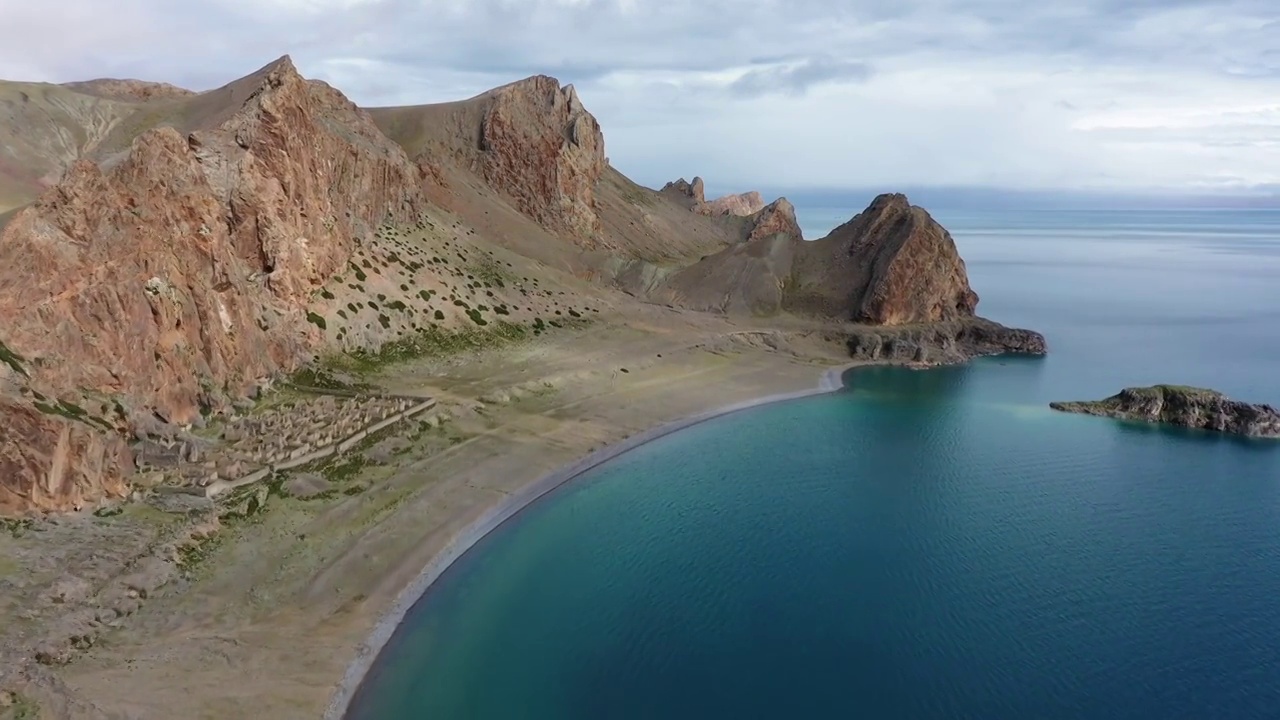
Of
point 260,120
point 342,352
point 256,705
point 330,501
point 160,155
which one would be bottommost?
point 256,705

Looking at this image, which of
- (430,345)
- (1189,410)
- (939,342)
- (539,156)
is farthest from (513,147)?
(1189,410)

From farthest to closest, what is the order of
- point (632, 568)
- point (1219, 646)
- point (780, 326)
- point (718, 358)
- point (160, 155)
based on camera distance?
point (780, 326) < point (718, 358) < point (160, 155) < point (632, 568) < point (1219, 646)

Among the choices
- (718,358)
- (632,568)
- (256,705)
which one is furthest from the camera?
(718,358)

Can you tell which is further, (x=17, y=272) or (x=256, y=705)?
(x=17, y=272)

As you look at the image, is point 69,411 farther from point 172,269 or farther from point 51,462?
point 172,269

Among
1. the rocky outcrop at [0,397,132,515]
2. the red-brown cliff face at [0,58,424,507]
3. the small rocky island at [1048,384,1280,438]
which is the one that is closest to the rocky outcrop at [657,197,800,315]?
the small rocky island at [1048,384,1280,438]

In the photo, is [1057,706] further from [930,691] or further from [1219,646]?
[1219,646]

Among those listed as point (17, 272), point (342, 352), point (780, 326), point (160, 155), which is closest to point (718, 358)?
point (780, 326)
